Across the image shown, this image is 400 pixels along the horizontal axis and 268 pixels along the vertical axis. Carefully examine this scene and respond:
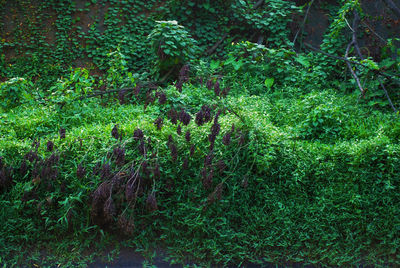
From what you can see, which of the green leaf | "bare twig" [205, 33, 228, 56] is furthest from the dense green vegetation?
"bare twig" [205, 33, 228, 56]

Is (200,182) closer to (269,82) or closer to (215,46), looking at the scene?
(269,82)

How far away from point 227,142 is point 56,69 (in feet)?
17.1

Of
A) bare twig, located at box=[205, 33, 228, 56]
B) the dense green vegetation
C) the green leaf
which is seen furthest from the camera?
bare twig, located at box=[205, 33, 228, 56]

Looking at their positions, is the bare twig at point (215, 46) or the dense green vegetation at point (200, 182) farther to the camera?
the bare twig at point (215, 46)

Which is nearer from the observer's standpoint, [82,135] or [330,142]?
Result: [82,135]

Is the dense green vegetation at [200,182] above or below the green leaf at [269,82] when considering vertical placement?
below

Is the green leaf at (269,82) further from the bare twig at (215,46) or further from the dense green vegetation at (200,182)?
the bare twig at (215,46)

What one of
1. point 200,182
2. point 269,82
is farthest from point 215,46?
Answer: point 200,182

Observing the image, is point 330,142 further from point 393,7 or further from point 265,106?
point 393,7

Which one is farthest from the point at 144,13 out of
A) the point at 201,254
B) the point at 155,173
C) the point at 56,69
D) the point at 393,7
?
the point at 201,254

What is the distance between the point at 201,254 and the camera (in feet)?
10.7

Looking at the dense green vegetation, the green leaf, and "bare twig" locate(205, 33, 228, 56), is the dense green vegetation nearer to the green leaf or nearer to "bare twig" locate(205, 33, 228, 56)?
the green leaf

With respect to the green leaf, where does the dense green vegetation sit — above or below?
below

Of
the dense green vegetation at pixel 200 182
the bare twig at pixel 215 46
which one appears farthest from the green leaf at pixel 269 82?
the bare twig at pixel 215 46
